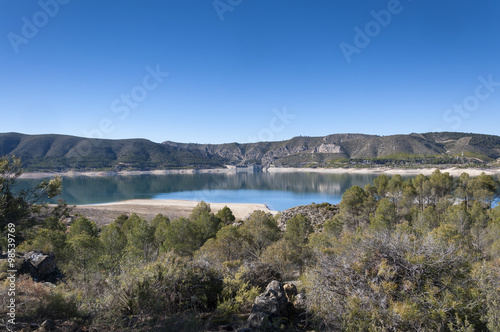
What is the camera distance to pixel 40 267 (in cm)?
1348

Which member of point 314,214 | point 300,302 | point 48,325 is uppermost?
point 48,325

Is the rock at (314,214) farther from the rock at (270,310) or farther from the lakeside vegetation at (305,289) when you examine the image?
the rock at (270,310)

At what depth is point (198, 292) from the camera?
8117 millimetres

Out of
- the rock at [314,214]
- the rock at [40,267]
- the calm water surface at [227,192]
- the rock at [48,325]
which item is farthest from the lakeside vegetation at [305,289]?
the calm water surface at [227,192]

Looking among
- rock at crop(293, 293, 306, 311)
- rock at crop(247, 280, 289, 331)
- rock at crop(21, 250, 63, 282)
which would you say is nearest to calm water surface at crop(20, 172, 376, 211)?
rock at crop(21, 250, 63, 282)

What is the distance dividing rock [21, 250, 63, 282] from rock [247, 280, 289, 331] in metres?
12.0

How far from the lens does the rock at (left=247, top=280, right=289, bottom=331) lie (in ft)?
20.7

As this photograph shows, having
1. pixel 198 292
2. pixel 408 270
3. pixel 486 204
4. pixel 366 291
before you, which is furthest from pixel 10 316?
pixel 486 204

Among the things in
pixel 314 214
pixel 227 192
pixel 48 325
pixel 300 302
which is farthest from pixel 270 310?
pixel 227 192

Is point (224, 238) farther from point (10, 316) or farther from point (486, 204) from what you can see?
point (486, 204)

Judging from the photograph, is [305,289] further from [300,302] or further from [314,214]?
[314,214]

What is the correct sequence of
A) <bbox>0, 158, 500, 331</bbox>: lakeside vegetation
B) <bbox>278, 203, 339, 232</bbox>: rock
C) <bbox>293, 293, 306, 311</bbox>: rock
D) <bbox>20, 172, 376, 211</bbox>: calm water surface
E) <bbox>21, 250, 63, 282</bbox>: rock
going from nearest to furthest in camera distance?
1. <bbox>0, 158, 500, 331</bbox>: lakeside vegetation
2. <bbox>293, 293, 306, 311</bbox>: rock
3. <bbox>21, 250, 63, 282</bbox>: rock
4. <bbox>278, 203, 339, 232</bbox>: rock
5. <bbox>20, 172, 376, 211</bbox>: calm water surface

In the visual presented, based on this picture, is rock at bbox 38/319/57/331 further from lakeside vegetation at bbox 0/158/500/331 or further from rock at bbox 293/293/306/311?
rock at bbox 293/293/306/311

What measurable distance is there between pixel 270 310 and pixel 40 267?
43.8 ft
